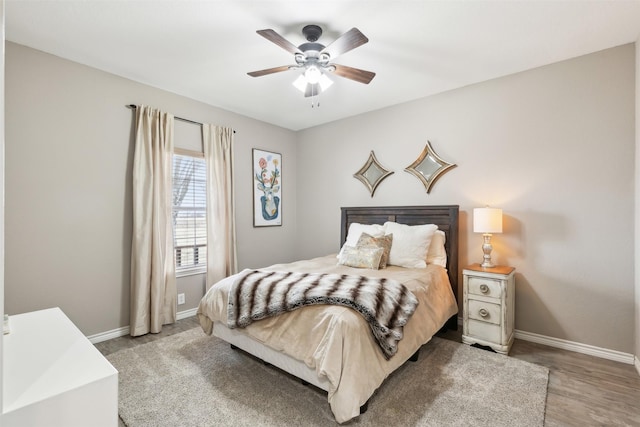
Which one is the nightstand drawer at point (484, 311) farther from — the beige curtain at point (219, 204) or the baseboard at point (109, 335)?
the baseboard at point (109, 335)

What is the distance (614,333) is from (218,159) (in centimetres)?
440

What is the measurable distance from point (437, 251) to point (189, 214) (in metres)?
2.92

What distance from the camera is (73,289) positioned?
2838 millimetres

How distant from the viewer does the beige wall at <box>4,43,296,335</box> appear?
256cm

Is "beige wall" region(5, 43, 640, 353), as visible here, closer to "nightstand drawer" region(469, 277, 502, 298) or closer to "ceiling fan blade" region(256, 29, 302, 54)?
"nightstand drawer" region(469, 277, 502, 298)

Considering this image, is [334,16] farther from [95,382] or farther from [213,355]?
[213,355]

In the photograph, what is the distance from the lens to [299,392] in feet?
6.97

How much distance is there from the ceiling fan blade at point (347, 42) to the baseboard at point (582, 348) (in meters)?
3.09

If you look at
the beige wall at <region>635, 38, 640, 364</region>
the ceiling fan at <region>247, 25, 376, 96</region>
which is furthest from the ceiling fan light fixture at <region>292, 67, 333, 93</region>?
the beige wall at <region>635, 38, 640, 364</region>

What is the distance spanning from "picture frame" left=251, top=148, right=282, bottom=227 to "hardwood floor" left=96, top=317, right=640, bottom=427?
2.11m

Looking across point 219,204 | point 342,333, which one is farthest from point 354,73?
point 219,204

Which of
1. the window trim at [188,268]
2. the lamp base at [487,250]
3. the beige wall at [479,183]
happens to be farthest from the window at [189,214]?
the lamp base at [487,250]

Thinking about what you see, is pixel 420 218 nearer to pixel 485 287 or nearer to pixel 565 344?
pixel 485 287

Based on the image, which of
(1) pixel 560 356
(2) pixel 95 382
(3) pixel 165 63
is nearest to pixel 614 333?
(1) pixel 560 356
